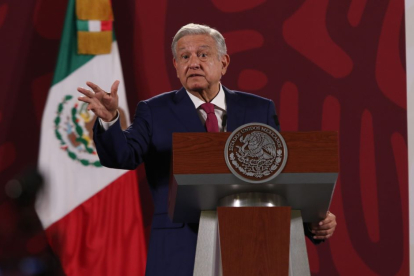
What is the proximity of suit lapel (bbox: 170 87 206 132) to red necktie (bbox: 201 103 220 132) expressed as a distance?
0.08 ft

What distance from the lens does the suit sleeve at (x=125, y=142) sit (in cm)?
206

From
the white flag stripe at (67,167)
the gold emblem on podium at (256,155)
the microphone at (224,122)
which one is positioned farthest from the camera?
the white flag stripe at (67,167)

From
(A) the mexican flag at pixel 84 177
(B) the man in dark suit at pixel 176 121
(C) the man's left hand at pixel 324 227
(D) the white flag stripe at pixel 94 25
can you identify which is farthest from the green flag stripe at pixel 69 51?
(C) the man's left hand at pixel 324 227

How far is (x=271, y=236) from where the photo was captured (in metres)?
1.73

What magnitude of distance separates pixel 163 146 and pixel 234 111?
268mm

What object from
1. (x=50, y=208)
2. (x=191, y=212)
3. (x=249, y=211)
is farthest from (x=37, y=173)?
(x=249, y=211)

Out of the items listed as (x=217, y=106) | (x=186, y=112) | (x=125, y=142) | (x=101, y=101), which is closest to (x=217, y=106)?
(x=217, y=106)

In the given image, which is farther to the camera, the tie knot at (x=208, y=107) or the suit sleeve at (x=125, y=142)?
the tie knot at (x=208, y=107)

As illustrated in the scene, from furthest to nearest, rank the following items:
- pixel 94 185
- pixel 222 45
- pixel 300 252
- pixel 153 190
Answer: pixel 94 185 → pixel 222 45 → pixel 153 190 → pixel 300 252

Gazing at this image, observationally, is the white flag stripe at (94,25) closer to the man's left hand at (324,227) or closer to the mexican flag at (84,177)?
the mexican flag at (84,177)

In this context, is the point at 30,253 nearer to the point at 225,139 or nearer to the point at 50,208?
the point at 50,208

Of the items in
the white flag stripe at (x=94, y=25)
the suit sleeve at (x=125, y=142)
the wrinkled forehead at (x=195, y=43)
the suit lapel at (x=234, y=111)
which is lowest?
the suit sleeve at (x=125, y=142)

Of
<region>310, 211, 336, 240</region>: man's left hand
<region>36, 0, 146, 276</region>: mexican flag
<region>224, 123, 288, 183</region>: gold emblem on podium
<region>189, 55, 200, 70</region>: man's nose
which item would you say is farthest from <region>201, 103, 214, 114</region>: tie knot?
<region>36, 0, 146, 276</region>: mexican flag

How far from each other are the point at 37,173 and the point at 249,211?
2573 mm
